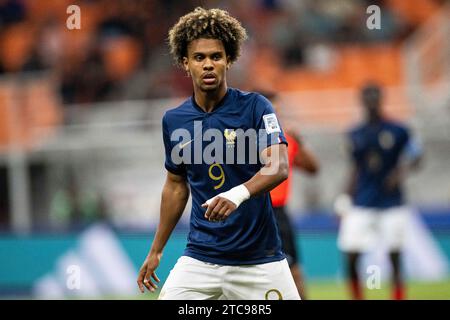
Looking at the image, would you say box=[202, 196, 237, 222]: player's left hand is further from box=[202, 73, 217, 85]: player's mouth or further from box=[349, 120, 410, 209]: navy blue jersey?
box=[349, 120, 410, 209]: navy blue jersey

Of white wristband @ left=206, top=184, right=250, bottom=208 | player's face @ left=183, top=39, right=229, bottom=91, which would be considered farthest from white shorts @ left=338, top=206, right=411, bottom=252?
white wristband @ left=206, top=184, right=250, bottom=208

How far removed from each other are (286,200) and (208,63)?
2818mm

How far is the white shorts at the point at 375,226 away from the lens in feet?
33.8

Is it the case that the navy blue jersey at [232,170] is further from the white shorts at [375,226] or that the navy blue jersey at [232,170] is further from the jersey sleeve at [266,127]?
the white shorts at [375,226]

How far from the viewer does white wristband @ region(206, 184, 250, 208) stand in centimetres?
480

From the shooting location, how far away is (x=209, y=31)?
5.30 metres

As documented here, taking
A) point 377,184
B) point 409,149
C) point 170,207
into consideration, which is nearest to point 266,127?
point 170,207

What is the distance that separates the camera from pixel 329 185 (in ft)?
45.9

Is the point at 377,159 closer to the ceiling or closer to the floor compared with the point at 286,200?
closer to the floor

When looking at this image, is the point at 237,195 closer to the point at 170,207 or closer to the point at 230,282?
the point at 230,282

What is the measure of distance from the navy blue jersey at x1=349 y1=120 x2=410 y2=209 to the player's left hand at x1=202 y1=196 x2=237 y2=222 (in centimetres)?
581

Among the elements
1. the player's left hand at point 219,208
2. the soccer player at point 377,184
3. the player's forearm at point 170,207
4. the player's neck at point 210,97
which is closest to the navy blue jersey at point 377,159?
the soccer player at point 377,184
